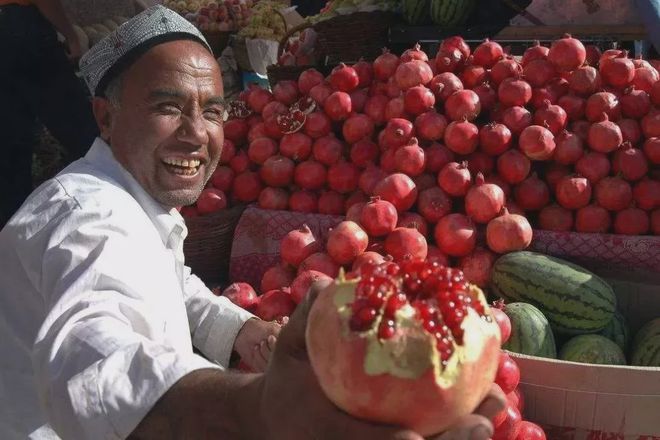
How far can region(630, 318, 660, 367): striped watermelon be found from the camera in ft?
8.76

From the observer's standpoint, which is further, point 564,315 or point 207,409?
point 564,315

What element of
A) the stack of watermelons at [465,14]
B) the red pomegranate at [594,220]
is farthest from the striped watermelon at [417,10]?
the red pomegranate at [594,220]

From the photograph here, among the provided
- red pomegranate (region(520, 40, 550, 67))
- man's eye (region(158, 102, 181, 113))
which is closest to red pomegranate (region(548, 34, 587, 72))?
red pomegranate (region(520, 40, 550, 67))

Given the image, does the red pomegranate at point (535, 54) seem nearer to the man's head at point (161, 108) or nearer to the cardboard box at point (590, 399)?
the cardboard box at point (590, 399)

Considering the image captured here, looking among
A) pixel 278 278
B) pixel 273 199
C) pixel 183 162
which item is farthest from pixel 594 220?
pixel 183 162

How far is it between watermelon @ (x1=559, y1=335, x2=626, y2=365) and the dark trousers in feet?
11.7

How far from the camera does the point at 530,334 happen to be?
8.79ft

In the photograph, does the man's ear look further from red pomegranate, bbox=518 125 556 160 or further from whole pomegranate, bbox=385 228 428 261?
red pomegranate, bbox=518 125 556 160

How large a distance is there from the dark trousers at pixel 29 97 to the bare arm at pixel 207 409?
395 cm

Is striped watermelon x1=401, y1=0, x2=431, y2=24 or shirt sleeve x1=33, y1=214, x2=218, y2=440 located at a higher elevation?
shirt sleeve x1=33, y1=214, x2=218, y2=440

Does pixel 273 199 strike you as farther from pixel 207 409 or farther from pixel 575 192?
pixel 207 409

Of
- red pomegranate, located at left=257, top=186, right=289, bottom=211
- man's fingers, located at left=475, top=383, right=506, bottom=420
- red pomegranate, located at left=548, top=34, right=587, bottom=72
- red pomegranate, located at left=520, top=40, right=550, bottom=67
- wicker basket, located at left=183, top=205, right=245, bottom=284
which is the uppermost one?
man's fingers, located at left=475, top=383, right=506, bottom=420

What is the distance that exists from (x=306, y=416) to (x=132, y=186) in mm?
1158

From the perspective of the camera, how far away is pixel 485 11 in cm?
514
